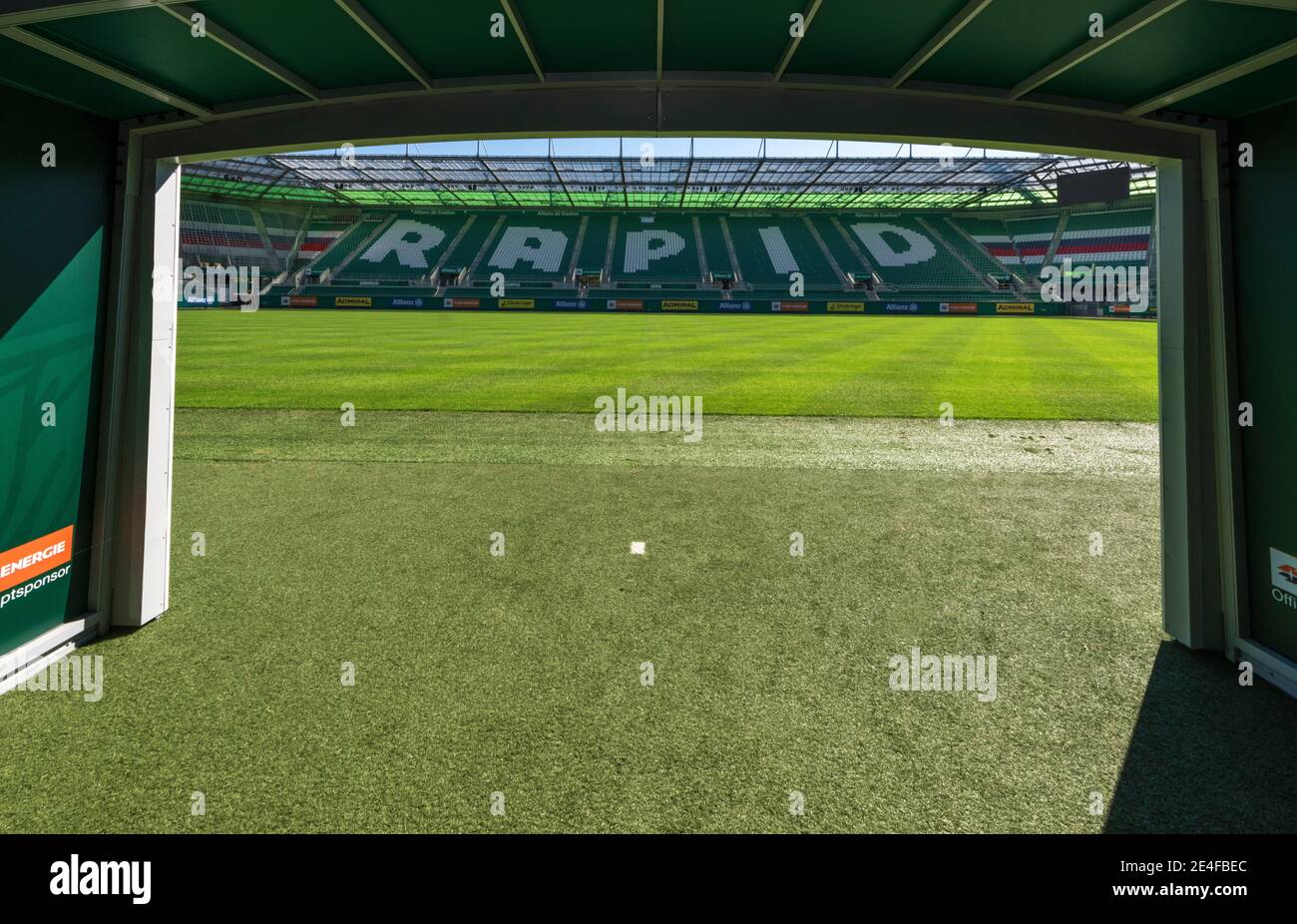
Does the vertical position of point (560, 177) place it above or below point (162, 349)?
above

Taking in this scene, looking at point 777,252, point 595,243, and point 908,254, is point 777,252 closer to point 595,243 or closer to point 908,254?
point 908,254

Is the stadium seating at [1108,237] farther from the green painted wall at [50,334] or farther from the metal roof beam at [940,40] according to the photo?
the green painted wall at [50,334]

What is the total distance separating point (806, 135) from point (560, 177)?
56.5 m

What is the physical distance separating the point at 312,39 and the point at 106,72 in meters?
1.34

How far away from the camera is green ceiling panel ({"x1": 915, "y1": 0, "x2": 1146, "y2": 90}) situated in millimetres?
3672

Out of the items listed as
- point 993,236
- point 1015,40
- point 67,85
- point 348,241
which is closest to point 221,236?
point 348,241

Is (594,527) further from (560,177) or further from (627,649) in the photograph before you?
(560,177)

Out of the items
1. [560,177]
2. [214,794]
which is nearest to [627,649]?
[214,794]

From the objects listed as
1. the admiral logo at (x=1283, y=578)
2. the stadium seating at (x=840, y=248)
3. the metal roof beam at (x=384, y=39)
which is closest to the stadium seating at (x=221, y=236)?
the stadium seating at (x=840, y=248)

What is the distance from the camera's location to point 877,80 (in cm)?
483

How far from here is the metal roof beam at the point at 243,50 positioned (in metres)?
3.70

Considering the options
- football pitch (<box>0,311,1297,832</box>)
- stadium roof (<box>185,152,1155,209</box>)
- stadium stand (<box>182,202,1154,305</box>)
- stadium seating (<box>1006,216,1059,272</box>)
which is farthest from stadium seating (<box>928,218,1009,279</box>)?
football pitch (<box>0,311,1297,832</box>)

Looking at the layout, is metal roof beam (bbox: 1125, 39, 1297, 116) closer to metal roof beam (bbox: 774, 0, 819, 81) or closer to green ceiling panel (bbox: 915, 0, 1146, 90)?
green ceiling panel (bbox: 915, 0, 1146, 90)

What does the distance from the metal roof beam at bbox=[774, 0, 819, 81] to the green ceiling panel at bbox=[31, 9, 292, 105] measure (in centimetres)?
357
